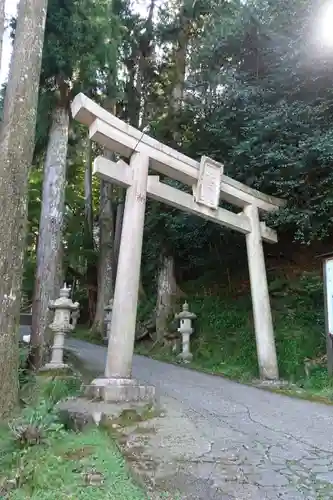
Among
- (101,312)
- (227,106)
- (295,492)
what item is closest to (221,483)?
(295,492)

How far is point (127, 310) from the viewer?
228 inches

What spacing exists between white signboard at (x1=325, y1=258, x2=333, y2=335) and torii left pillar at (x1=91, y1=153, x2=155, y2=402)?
2.90 m

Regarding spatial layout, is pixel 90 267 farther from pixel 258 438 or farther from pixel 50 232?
pixel 258 438

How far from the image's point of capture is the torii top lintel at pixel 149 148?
5859mm

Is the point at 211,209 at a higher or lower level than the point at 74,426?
higher

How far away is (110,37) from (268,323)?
18.5ft

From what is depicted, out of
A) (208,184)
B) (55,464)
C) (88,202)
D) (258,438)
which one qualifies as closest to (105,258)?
(88,202)

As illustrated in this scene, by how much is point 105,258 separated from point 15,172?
9109 millimetres

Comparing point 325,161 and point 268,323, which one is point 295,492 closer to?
point 268,323

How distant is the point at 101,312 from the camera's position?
44.0 feet

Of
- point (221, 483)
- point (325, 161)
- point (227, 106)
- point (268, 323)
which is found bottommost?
point (221, 483)

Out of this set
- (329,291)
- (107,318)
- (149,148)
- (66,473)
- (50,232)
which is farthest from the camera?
(107,318)

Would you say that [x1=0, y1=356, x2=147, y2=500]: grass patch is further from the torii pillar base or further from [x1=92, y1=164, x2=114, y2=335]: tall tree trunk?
[x1=92, y1=164, x2=114, y2=335]: tall tree trunk

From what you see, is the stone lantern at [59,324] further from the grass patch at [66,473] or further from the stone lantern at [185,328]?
the grass patch at [66,473]
